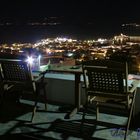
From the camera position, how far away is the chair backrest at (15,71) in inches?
146

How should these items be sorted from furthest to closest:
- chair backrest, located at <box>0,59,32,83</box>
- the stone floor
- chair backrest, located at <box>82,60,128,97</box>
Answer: chair backrest, located at <box>0,59,32,83</box>, the stone floor, chair backrest, located at <box>82,60,128,97</box>

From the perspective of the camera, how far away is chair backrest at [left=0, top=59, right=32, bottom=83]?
3.72 meters

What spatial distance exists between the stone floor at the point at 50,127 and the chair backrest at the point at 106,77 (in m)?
0.50

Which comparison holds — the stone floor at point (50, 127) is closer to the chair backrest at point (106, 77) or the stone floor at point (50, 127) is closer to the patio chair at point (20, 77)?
the patio chair at point (20, 77)

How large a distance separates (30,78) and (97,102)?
3.17 ft

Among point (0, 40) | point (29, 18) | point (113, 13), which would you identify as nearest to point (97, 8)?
point (113, 13)

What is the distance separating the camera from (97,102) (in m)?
3.49

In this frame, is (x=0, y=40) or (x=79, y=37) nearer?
(x=0, y=40)

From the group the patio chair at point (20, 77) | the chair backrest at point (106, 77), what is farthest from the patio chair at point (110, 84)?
the patio chair at point (20, 77)

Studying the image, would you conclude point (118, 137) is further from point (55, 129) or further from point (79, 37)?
point (79, 37)

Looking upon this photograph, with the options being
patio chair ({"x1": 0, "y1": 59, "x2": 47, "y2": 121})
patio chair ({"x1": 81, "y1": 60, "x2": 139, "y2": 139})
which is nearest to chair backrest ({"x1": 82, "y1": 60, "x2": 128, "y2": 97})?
patio chair ({"x1": 81, "y1": 60, "x2": 139, "y2": 139})

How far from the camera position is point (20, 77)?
387 cm

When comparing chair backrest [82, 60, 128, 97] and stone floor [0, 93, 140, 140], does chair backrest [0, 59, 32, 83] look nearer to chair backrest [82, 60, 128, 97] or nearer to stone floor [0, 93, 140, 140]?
stone floor [0, 93, 140, 140]

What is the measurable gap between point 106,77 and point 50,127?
3.24 ft
